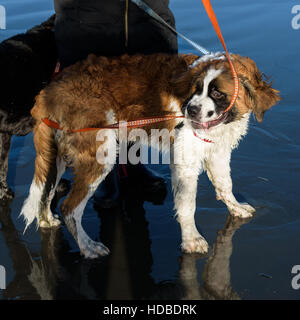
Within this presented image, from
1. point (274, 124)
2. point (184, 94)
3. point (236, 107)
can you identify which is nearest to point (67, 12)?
point (184, 94)

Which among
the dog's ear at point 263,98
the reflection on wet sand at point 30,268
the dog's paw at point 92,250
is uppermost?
the dog's ear at point 263,98

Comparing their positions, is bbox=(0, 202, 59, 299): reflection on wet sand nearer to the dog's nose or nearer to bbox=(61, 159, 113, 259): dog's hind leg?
bbox=(61, 159, 113, 259): dog's hind leg

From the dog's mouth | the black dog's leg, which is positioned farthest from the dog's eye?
the black dog's leg

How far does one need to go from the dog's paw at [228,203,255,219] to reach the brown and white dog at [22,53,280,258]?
46 cm

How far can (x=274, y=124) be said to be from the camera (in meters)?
5.30

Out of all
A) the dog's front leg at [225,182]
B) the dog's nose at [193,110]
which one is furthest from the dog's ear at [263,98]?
the dog's front leg at [225,182]

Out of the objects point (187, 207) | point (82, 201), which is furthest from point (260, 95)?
point (82, 201)

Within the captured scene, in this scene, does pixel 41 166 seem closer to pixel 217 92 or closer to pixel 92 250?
pixel 92 250

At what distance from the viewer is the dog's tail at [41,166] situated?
11.5 ft

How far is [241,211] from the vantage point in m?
3.96

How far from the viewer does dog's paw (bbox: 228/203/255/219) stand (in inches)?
156

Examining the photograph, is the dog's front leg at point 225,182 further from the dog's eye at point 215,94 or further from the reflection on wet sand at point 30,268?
the reflection on wet sand at point 30,268

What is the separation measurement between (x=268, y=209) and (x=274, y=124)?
1572mm
